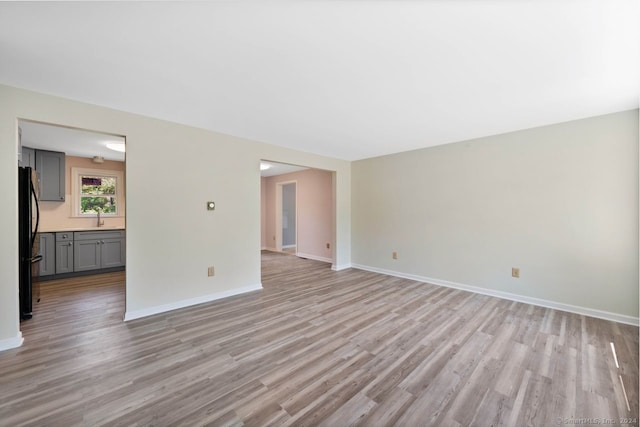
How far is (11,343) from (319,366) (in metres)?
2.70

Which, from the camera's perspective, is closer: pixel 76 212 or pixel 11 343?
pixel 11 343

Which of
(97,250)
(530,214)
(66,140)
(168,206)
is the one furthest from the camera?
(97,250)

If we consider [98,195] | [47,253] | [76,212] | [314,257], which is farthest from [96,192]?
[314,257]

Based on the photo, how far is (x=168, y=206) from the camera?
3047mm

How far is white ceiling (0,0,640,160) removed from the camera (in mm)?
1370

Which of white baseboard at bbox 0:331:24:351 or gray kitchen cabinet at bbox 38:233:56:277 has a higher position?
gray kitchen cabinet at bbox 38:233:56:277

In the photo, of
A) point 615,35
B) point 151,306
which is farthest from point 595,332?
point 151,306

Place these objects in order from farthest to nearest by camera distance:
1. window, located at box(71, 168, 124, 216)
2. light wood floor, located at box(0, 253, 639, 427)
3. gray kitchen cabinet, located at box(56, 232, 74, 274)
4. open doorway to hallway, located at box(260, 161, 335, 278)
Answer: open doorway to hallway, located at box(260, 161, 335, 278), window, located at box(71, 168, 124, 216), gray kitchen cabinet, located at box(56, 232, 74, 274), light wood floor, located at box(0, 253, 639, 427)

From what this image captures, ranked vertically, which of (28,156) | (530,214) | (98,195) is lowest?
(530,214)

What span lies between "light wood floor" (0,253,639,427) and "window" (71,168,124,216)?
2.60 meters

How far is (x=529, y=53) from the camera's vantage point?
68.1 inches

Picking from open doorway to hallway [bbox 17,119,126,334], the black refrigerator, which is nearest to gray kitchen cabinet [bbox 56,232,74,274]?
open doorway to hallway [bbox 17,119,126,334]

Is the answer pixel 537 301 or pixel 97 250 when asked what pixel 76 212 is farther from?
pixel 537 301

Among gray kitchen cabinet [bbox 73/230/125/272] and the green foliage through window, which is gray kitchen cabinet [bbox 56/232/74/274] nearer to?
gray kitchen cabinet [bbox 73/230/125/272]
